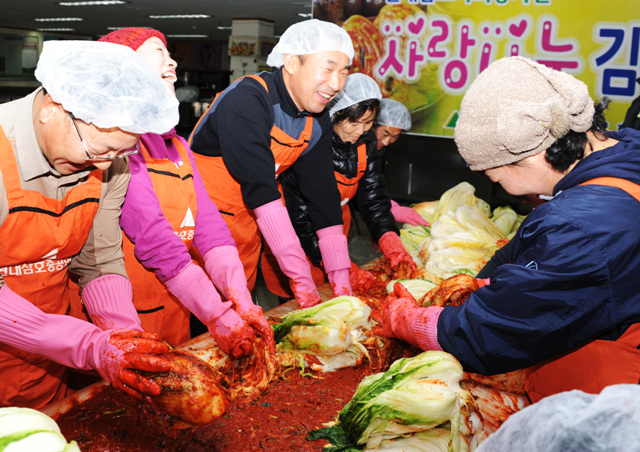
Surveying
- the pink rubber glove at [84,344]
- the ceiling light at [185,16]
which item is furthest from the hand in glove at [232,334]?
the ceiling light at [185,16]

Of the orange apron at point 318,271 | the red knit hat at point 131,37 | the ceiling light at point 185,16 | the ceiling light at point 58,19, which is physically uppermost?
the ceiling light at point 185,16

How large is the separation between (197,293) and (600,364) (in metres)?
1.58

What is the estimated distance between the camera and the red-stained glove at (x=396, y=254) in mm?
3473

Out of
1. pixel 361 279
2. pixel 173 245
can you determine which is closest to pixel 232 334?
pixel 173 245

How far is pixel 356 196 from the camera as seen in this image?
161 inches

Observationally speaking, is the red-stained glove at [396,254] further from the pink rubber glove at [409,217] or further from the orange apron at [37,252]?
the orange apron at [37,252]

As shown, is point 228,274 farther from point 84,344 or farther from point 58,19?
point 58,19

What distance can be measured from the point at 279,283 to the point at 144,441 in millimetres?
2163

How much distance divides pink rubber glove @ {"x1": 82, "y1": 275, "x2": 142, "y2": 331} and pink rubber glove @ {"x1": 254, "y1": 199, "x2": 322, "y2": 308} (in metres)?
0.82

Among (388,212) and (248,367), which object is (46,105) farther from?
(388,212)

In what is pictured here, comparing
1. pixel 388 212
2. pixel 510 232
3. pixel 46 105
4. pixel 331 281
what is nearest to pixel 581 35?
pixel 510 232

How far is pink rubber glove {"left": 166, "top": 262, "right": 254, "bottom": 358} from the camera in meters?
2.24

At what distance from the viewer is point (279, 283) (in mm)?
3867

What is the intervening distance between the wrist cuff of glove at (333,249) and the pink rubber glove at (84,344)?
4.77ft
